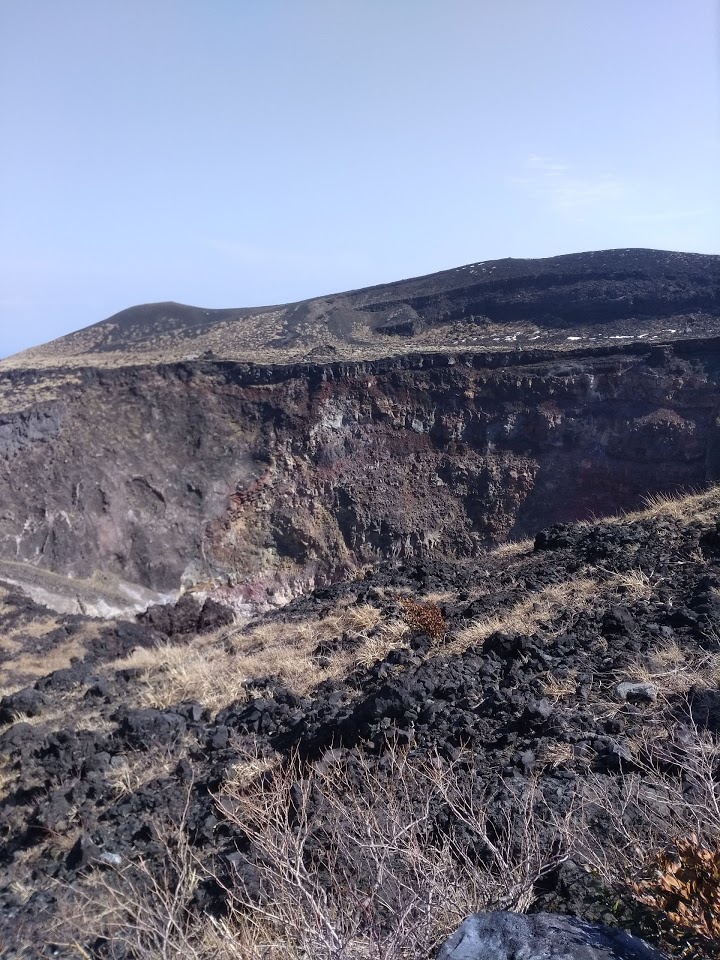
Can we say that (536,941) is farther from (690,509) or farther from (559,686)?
(690,509)

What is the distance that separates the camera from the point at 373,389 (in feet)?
75.6

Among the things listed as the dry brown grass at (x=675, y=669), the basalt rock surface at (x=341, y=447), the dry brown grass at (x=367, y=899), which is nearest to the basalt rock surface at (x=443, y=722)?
the dry brown grass at (x=675, y=669)

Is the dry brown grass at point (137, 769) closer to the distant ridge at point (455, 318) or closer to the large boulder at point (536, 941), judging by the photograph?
the large boulder at point (536, 941)

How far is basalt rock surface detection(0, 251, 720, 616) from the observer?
64.4ft

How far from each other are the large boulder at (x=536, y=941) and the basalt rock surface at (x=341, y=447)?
52.0 ft

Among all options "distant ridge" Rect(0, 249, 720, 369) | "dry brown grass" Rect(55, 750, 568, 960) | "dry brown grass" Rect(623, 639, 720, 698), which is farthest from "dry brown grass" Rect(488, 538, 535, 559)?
"distant ridge" Rect(0, 249, 720, 369)

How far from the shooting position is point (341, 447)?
2261cm

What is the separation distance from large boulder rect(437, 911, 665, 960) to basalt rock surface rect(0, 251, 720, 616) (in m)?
15.8

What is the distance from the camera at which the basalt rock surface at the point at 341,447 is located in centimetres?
1964

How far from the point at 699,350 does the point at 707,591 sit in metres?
15.5

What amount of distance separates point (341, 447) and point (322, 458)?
2.29 feet

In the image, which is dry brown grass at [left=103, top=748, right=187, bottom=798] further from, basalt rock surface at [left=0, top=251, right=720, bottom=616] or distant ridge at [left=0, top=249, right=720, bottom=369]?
distant ridge at [left=0, top=249, right=720, bottom=369]

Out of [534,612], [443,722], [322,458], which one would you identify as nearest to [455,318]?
[322,458]

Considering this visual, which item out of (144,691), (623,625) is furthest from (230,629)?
(623,625)
